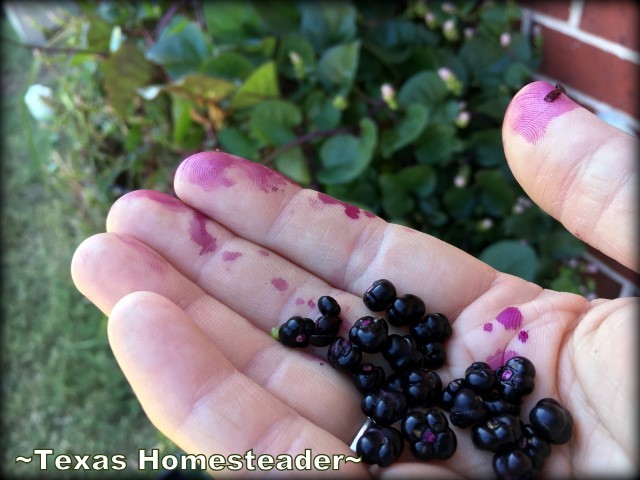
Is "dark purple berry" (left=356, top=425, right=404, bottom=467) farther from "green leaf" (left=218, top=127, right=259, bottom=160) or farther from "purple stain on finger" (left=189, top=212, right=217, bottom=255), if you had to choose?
"green leaf" (left=218, top=127, right=259, bottom=160)

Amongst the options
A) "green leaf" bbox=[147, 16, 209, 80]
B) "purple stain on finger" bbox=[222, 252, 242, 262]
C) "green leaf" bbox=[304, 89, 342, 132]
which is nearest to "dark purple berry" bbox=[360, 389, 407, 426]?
"purple stain on finger" bbox=[222, 252, 242, 262]

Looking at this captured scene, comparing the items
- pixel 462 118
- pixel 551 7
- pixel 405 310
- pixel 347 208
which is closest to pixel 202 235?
pixel 347 208

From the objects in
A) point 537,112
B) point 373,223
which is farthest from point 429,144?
point 537,112

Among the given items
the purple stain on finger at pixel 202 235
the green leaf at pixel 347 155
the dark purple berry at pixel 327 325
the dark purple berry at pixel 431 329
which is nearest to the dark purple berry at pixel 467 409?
the dark purple berry at pixel 431 329

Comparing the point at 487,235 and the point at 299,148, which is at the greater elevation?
the point at 299,148

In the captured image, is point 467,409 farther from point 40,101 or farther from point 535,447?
point 40,101

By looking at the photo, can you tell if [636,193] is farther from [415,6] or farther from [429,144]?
[415,6]
